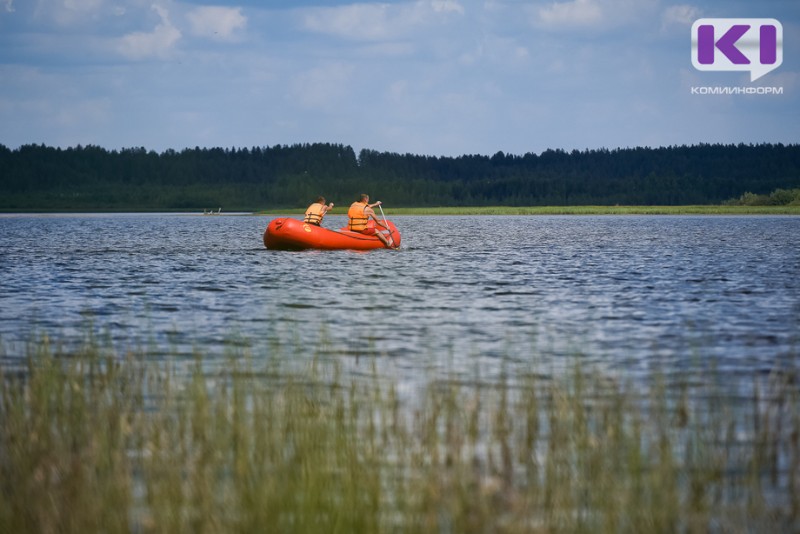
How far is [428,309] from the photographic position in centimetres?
1988

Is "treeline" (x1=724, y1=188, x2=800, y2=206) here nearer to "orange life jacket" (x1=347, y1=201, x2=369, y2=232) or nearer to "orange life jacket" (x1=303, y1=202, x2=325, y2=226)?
"orange life jacket" (x1=347, y1=201, x2=369, y2=232)

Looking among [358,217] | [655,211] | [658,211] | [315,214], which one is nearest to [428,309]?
[315,214]

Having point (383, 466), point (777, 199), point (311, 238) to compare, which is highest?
point (311, 238)

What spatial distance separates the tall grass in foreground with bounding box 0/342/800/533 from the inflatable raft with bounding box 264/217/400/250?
83.8 ft

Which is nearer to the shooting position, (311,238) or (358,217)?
(311,238)

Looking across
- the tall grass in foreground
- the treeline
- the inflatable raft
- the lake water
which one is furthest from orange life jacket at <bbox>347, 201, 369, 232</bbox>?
the treeline

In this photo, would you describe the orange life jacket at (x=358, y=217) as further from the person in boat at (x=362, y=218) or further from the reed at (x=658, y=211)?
the reed at (x=658, y=211)

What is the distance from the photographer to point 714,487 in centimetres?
700

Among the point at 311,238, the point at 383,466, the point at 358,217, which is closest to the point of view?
the point at 383,466

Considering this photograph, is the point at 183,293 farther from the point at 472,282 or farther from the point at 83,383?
the point at 83,383

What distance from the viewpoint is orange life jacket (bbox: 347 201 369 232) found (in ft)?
117

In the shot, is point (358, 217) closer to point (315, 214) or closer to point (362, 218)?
point (362, 218)

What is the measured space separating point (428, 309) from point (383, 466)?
1234 centimetres

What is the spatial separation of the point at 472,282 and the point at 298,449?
19612 mm
